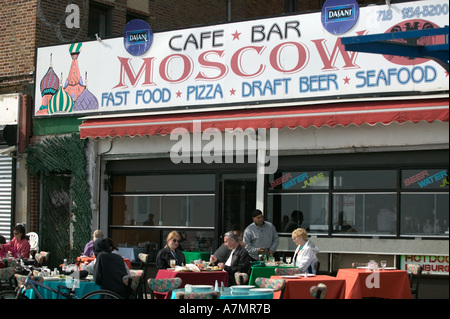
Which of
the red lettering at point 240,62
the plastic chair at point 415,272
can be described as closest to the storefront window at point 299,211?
the plastic chair at point 415,272

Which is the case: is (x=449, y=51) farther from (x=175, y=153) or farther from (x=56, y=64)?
(x=56, y=64)

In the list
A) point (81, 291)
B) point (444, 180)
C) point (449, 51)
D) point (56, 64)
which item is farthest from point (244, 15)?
point (449, 51)

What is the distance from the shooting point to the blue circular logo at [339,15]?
574 inches

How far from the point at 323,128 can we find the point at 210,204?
3.10 metres

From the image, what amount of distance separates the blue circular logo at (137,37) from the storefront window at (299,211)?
4.37 metres

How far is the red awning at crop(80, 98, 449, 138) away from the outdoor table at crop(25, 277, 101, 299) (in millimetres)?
4743

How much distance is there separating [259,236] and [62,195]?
582 centimetres

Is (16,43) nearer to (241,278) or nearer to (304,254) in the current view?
(304,254)

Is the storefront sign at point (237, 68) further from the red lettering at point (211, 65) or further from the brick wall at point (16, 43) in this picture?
the brick wall at point (16, 43)

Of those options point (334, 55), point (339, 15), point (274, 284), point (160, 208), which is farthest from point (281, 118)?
point (274, 284)

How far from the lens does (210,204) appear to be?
1641 cm
